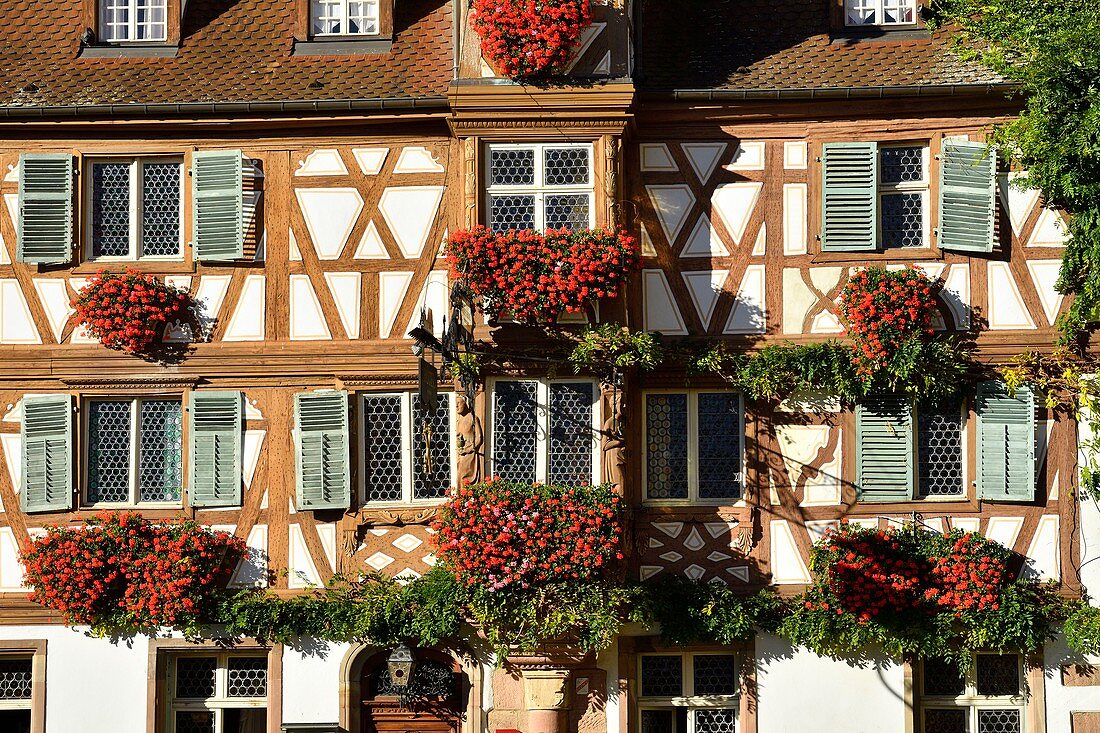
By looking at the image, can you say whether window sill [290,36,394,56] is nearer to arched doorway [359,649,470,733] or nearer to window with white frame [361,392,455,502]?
window with white frame [361,392,455,502]

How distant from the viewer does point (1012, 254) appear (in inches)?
653

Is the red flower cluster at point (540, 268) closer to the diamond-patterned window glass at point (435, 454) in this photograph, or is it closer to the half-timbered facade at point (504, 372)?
the half-timbered facade at point (504, 372)

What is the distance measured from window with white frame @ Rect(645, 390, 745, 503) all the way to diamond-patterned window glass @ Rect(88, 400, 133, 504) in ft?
17.9

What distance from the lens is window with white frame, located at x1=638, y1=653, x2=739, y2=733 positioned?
16.7 m

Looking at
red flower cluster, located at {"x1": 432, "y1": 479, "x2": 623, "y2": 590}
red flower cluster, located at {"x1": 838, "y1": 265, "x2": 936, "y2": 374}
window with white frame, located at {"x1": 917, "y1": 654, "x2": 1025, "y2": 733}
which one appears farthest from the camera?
window with white frame, located at {"x1": 917, "y1": 654, "x2": 1025, "y2": 733}

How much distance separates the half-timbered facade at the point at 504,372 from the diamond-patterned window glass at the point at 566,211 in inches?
1.2

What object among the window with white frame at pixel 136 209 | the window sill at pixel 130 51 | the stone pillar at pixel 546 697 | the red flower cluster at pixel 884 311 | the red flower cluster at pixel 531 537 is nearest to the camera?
the red flower cluster at pixel 531 537

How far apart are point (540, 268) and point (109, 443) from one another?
500cm

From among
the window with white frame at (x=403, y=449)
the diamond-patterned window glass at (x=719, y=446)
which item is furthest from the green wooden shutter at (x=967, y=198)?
Result: the window with white frame at (x=403, y=449)

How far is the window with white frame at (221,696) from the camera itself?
16.8 m

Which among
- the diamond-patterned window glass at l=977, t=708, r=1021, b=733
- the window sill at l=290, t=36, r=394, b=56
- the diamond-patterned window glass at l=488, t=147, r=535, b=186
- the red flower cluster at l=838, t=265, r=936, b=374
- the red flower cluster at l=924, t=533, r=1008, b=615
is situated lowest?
the diamond-patterned window glass at l=977, t=708, r=1021, b=733

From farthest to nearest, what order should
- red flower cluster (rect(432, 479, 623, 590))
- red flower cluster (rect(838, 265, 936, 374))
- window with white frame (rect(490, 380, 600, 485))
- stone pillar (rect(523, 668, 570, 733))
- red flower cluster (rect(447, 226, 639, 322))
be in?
window with white frame (rect(490, 380, 600, 485)) < stone pillar (rect(523, 668, 570, 733)) < red flower cluster (rect(838, 265, 936, 374)) < red flower cluster (rect(447, 226, 639, 322)) < red flower cluster (rect(432, 479, 623, 590))

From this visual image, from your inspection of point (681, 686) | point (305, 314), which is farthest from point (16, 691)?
point (681, 686)

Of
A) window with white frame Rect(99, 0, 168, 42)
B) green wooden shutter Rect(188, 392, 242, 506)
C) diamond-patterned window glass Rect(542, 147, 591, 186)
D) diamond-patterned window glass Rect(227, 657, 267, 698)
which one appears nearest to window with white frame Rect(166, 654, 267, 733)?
diamond-patterned window glass Rect(227, 657, 267, 698)
